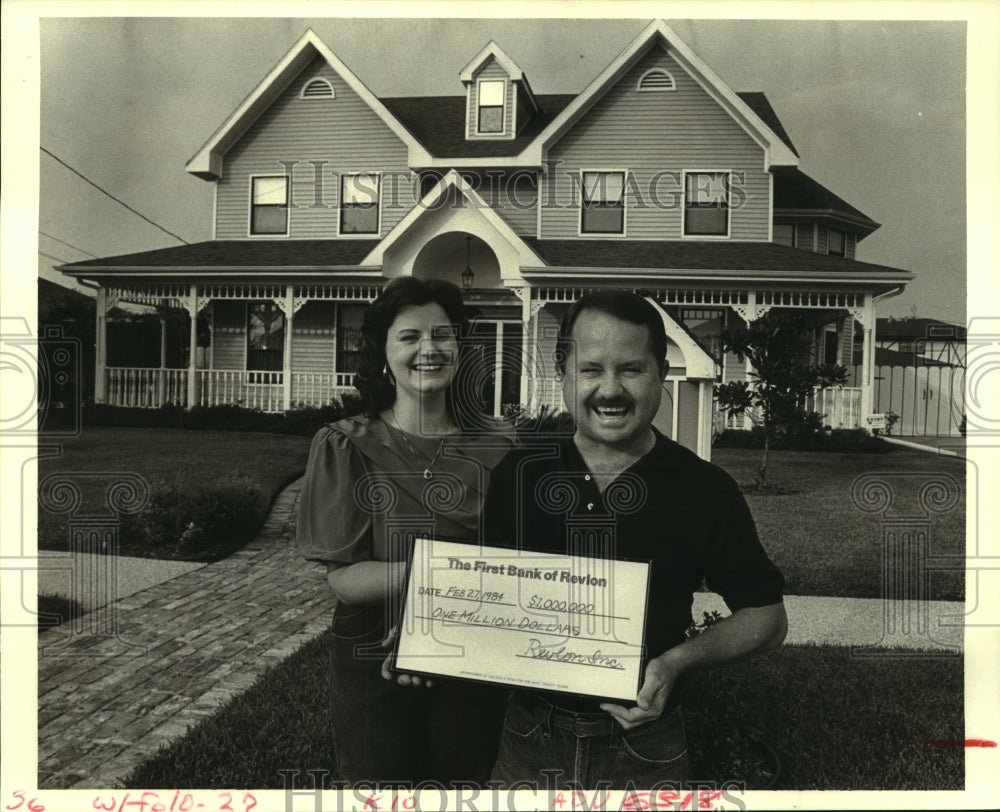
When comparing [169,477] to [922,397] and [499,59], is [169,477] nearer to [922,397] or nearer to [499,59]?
[499,59]

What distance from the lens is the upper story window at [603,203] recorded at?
→ 3031 mm

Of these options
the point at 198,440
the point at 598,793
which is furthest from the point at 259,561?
the point at 598,793

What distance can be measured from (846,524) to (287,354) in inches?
97.3

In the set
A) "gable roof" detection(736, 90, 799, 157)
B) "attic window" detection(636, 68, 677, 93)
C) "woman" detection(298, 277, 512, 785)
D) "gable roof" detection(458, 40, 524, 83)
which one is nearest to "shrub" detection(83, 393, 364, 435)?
"woman" detection(298, 277, 512, 785)

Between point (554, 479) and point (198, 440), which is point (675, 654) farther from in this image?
point (198, 440)

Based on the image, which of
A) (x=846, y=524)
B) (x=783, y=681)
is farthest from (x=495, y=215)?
(x=783, y=681)

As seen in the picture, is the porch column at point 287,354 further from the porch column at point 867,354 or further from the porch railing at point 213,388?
the porch column at point 867,354

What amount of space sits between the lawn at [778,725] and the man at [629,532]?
17.2 inches

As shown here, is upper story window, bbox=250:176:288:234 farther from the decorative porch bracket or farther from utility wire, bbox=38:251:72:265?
the decorative porch bracket

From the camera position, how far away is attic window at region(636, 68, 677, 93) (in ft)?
10.0

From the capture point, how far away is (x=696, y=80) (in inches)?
119

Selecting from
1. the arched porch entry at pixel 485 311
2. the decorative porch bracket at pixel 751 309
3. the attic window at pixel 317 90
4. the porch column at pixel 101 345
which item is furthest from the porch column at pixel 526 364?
the porch column at pixel 101 345

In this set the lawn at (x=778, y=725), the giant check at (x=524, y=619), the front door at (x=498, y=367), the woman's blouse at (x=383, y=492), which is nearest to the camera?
the giant check at (x=524, y=619)

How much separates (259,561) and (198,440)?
1.89 feet
